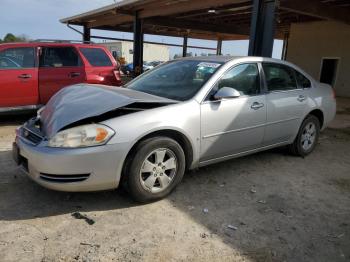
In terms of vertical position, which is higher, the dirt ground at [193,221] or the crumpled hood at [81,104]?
the crumpled hood at [81,104]

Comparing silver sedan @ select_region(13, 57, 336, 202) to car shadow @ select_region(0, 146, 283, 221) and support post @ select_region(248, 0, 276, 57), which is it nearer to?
car shadow @ select_region(0, 146, 283, 221)

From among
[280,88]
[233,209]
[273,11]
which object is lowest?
[233,209]

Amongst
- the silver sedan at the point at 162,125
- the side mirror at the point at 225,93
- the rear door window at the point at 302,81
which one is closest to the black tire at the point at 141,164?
the silver sedan at the point at 162,125

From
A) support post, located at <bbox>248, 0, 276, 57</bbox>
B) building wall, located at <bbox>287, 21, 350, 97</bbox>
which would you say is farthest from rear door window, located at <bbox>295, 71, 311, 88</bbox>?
building wall, located at <bbox>287, 21, 350, 97</bbox>

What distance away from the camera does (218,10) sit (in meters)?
13.8

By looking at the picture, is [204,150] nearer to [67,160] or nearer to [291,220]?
[291,220]

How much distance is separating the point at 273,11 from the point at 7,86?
598cm

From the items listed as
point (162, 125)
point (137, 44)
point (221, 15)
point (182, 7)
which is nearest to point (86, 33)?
point (137, 44)

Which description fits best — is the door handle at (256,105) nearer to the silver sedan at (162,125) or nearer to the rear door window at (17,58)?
the silver sedan at (162,125)

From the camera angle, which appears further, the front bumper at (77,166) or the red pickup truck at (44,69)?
the red pickup truck at (44,69)

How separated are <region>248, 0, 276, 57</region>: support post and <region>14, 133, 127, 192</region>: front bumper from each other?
19.0ft

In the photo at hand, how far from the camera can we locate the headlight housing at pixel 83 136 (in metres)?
3.17

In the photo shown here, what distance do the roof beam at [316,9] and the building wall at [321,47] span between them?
3.14 metres

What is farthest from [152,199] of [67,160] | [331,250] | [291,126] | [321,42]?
[321,42]
